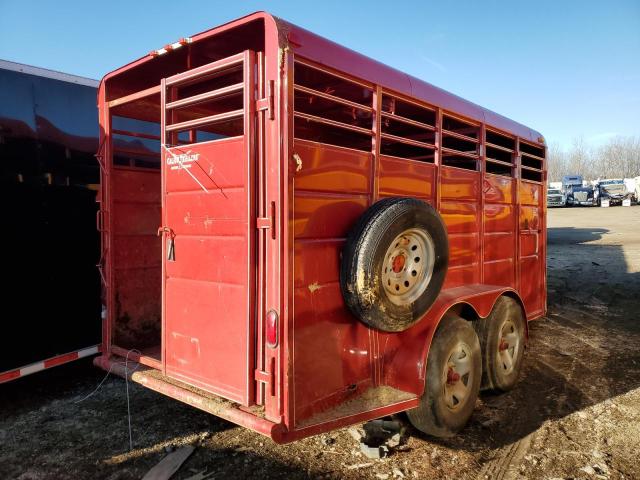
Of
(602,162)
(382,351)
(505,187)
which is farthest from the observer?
(602,162)

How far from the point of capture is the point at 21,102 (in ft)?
14.6

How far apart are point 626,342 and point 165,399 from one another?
5949 mm

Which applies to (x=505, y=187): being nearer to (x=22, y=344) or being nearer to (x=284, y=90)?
(x=284, y=90)

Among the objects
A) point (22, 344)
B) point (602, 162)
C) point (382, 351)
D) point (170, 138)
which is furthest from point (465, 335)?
point (602, 162)

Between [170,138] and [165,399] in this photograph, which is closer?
[170,138]

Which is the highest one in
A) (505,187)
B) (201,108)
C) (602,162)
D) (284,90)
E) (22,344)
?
(602,162)

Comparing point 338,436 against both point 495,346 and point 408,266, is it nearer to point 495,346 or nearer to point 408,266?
point 408,266

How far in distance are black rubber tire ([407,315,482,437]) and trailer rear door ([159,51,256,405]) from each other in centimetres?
139

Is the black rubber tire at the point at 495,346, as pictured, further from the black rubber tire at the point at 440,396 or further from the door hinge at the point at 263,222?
the door hinge at the point at 263,222

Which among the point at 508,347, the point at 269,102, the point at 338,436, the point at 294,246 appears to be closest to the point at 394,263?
the point at 294,246

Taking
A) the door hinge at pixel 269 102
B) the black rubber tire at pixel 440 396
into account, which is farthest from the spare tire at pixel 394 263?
the door hinge at pixel 269 102

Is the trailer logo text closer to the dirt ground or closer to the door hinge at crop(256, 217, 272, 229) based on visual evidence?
the door hinge at crop(256, 217, 272, 229)

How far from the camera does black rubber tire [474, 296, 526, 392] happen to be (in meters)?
4.45

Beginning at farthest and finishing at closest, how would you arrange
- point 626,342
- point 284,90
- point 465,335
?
point 626,342, point 465,335, point 284,90
